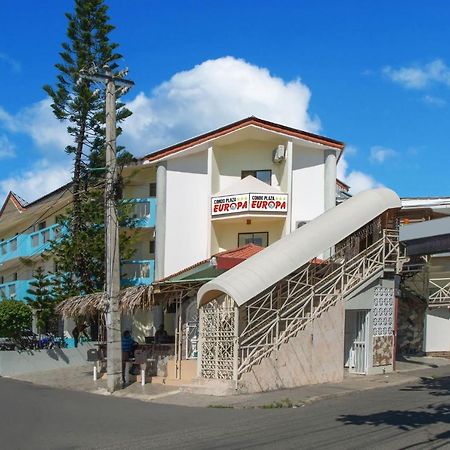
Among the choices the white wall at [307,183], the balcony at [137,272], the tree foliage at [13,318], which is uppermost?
the white wall at [307,183]

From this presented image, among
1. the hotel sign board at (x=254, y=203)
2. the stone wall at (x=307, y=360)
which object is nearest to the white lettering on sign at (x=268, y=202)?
the hotel sign board at (x=254, y=203)

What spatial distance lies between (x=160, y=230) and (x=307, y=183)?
613cm

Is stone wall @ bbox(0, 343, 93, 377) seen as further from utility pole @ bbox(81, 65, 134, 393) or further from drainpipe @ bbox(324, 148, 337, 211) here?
drainpipe @ bbox(324, 148, 337, 211)

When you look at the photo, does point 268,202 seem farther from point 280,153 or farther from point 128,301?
point 128,301

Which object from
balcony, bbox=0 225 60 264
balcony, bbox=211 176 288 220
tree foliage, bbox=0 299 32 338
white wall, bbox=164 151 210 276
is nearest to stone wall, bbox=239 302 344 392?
balcony, bbox=211 176 288 220

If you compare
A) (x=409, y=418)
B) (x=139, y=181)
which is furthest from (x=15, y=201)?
(x=409, y=418)

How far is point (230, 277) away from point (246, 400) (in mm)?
3018

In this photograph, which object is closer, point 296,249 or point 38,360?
point 296,249

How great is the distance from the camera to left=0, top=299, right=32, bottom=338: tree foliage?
21.7m

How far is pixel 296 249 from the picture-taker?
16875mm

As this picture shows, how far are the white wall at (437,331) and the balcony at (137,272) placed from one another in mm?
11678

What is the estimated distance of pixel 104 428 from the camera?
A: 1089 centimetres

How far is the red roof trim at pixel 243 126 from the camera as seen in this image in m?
24.9

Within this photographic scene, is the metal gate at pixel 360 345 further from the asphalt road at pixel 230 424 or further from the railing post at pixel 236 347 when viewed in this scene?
the railing post at pixel 236 347
